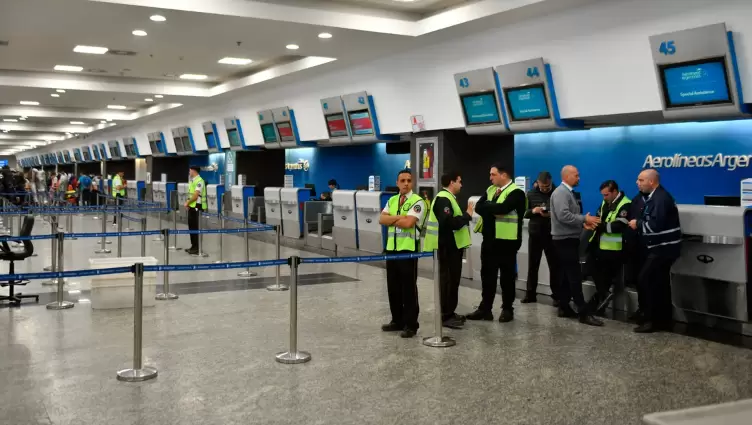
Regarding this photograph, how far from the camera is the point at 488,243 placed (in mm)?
7109

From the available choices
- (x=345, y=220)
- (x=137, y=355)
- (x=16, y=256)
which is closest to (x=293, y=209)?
(x=345, y=220)

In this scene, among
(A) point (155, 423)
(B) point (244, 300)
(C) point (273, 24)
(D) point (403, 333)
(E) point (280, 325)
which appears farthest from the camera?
(C) point (273, 24)

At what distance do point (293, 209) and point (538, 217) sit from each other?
7757 millimetres

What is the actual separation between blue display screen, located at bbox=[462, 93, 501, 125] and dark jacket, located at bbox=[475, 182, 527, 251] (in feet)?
8.45

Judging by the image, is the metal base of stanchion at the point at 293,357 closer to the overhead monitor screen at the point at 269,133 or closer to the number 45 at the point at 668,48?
the number 45 at the point at 668,48

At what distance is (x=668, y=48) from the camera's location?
273 inches

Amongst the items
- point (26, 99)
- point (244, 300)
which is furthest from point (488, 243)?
point (26, 99)

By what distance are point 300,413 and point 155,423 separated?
85cm

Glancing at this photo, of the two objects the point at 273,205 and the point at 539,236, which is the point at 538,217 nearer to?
the point at 539,236

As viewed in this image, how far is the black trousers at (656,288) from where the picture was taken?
668 cm

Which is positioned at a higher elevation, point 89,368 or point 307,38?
point 307,38

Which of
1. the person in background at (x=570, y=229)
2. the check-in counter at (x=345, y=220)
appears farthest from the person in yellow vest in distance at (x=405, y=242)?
the check-in counter at (x=345, y=220)

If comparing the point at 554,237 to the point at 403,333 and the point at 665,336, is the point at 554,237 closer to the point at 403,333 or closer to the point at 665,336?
the point at 665,336

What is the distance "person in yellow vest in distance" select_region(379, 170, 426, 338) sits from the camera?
6.36 meters
